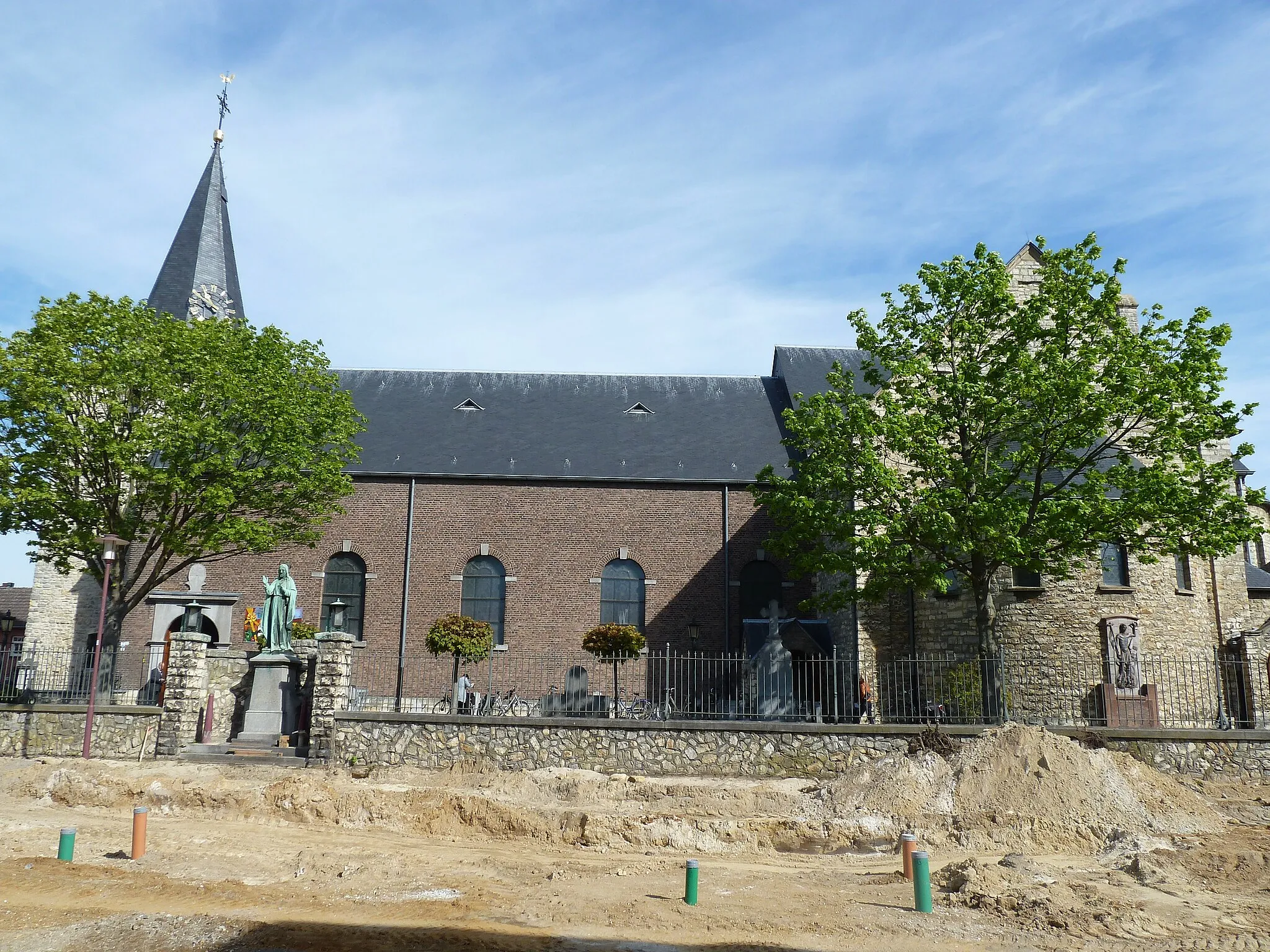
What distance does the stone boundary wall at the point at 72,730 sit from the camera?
1648 centimetres

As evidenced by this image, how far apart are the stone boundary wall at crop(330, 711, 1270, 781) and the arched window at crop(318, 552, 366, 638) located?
10.8m

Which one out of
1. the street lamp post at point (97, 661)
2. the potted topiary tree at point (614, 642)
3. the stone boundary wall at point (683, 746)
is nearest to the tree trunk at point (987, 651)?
the stone boundary wall at point (683, 746)

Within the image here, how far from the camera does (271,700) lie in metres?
17.3

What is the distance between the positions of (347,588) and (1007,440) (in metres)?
17.9

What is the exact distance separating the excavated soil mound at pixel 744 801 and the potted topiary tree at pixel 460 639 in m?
3.46

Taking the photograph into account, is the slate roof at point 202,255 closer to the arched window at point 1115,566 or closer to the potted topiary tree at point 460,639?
the potted topiary tree at point 460,639

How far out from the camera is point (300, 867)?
10.4 meters

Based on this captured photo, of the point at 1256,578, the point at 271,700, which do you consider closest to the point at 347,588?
the point at 271,700

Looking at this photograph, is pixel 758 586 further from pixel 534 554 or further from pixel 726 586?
pixel 534 554

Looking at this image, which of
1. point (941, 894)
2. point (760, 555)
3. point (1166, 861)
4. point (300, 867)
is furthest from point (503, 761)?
point (760, 555)

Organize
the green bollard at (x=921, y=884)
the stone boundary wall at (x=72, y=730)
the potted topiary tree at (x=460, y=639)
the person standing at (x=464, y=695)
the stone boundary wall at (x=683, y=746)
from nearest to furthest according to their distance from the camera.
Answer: the green bollard at (x=921, y=884)
the stone boundary wall at (x=683, y=746)
the stone boundary wall at (x=72, y=730)
the potted topiary tree at (x=460, y=639)
the person standing at (x=464, y=695)

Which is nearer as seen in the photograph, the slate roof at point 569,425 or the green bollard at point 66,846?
the green bollard at point 66,846

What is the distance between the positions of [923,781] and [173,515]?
14.9 meters

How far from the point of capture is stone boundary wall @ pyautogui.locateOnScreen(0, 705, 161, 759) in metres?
16.5
